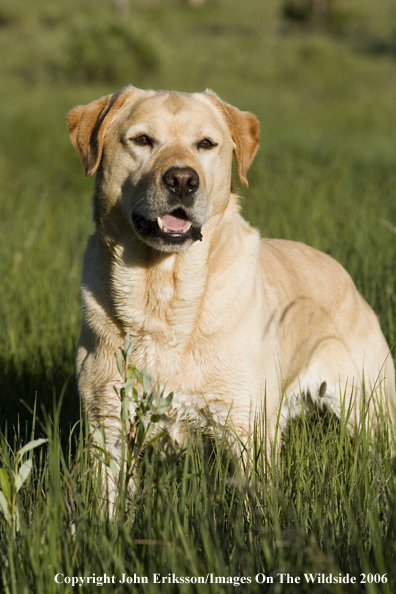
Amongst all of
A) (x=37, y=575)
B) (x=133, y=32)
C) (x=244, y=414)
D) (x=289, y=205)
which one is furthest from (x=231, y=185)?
(x=133, y=32)

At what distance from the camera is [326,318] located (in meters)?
3.58

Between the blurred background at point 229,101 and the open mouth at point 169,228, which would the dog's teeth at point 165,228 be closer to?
the open mouth at point 169,228

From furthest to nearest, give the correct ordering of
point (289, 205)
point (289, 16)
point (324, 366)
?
point (289, 16), point (289, 205), point (324, 366)

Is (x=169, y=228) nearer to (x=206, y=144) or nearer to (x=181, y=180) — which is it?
(x=181, y=180)

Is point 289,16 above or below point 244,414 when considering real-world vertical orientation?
above

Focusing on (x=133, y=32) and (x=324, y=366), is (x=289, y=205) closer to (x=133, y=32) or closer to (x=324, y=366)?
(x=324, y=366)

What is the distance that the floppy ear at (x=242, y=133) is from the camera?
325 cm

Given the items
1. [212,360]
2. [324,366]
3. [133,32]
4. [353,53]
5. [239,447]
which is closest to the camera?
[239,447]

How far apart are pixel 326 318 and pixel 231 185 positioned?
3.13ft

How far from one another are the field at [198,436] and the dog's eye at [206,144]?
127 centimetres

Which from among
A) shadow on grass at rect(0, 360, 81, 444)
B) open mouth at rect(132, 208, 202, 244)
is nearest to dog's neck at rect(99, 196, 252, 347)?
open mouth at rect(132, 208, 202, 244)

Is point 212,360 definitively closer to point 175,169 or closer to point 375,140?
point 175,169

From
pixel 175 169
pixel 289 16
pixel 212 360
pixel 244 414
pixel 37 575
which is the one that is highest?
pixel 289 16

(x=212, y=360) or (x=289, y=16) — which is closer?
(x=212, y=360)
